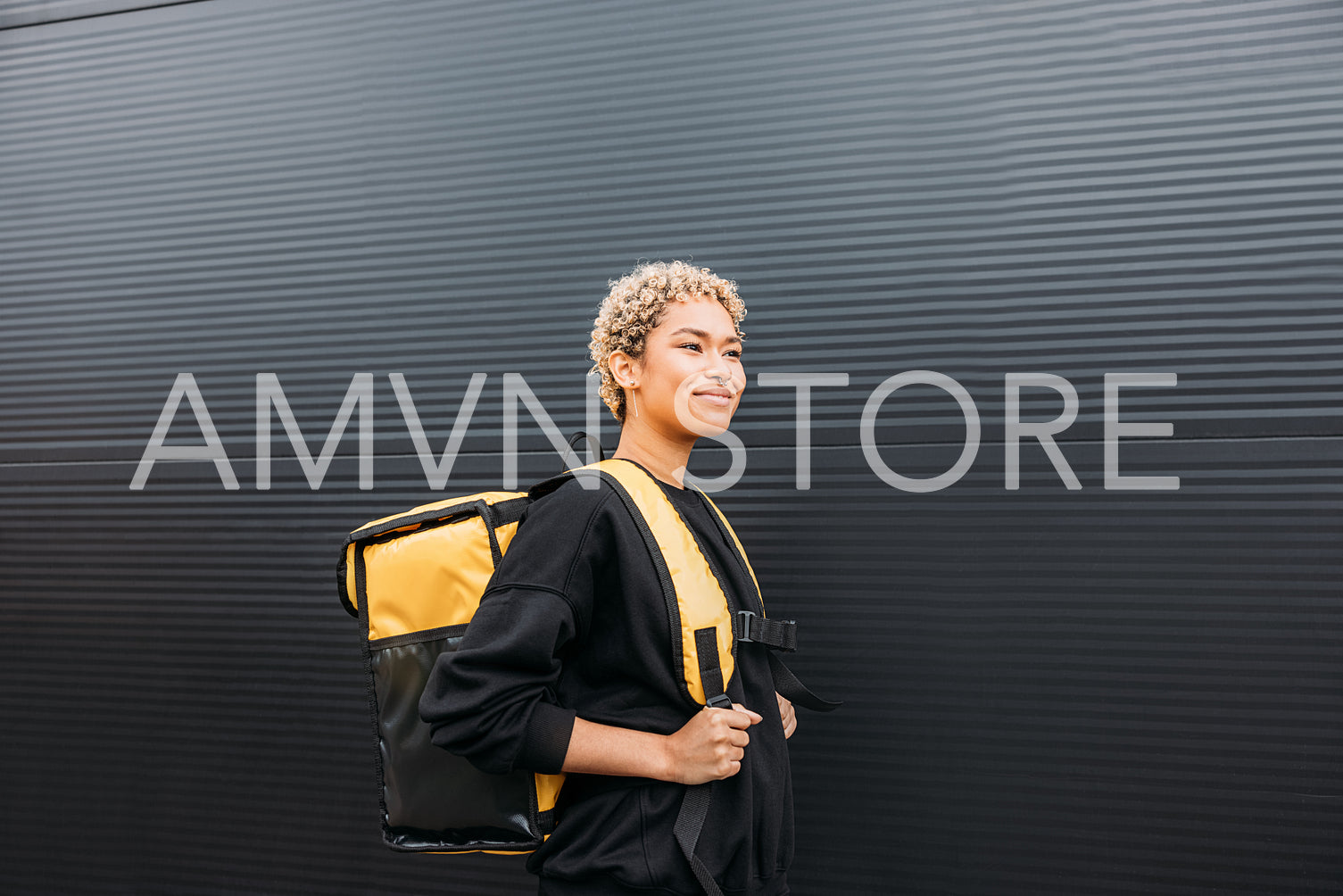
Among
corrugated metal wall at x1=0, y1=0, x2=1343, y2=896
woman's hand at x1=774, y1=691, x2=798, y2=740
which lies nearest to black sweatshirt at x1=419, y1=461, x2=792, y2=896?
woman's hand at x1=774, y1=691, x2=798, y2=740

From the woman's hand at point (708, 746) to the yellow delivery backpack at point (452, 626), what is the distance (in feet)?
0.12

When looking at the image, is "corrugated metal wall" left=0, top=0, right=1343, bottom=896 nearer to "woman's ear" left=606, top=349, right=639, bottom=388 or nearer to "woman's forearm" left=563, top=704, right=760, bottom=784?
"woman's ear" left=606, top=349, right=639, bottom=388

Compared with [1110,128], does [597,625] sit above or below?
below

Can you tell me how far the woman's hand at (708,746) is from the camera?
1.13 meters

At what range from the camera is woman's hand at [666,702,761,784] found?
Answer: 113 cm

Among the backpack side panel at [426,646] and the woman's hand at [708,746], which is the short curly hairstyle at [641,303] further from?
the woman's hand at [708,746]

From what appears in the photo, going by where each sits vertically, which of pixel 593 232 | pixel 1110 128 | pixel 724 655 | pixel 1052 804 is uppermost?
pixel 1110 128

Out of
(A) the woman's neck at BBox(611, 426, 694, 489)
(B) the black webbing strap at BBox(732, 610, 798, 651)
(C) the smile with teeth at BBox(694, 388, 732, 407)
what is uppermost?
(C) the smile with teeth at BBox(694, 388, 732, 407)

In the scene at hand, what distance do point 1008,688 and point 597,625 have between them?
3.49 ft

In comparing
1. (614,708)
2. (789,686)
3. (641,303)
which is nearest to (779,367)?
(641,303)

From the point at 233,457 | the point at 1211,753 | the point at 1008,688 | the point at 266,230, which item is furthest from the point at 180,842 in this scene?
the point at 1211,753

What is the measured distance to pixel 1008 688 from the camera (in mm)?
1798

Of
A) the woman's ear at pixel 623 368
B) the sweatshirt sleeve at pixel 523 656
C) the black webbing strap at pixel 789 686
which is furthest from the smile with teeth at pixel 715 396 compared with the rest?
the black webbing strap at pixel 789 686

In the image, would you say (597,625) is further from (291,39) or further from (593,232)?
(291,39)
